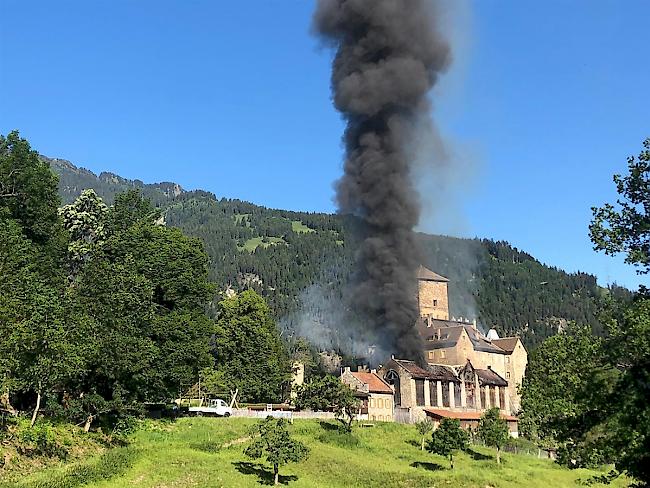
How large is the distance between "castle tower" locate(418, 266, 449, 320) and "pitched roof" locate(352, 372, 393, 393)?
39041mm

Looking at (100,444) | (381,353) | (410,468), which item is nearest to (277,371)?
(381,353)

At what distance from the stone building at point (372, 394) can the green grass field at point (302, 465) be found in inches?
427

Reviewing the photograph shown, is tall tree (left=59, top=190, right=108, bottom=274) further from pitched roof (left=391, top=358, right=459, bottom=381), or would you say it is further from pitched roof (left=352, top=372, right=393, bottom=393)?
pitched roof (left=391, top=358, right=459, bottom=381)

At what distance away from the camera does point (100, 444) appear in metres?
35.6

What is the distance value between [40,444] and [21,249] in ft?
35.3

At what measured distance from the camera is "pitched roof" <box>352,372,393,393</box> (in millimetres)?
66312

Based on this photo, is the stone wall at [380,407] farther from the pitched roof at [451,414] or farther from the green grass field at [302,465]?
the green grass field at [302,465]

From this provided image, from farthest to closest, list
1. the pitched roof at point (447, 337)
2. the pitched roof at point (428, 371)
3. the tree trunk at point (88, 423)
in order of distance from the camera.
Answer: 1. the pitched roof at point (447, 337)
2. the pitched roof at point (428, 371)
3. the tree trunk at point (88, 423)

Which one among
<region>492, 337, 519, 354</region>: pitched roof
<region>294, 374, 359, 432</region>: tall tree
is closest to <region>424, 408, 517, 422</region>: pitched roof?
<region>294, 374, 359, 432</region>: tall tree

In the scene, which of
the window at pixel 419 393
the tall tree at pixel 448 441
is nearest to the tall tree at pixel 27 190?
the tall tree at pixel 448 441

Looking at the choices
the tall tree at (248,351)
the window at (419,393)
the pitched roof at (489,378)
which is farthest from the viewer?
the pitched roof at (489,378)

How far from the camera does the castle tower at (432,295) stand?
10756cm

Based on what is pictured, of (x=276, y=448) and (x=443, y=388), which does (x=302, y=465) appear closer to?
(x=276, y=448)

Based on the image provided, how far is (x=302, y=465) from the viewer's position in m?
38.1
